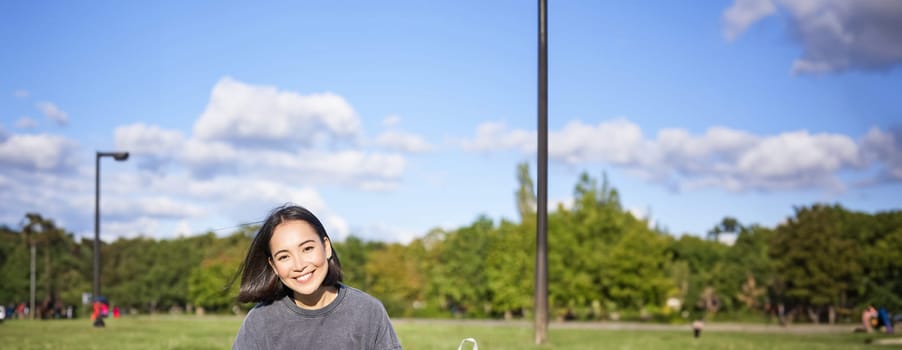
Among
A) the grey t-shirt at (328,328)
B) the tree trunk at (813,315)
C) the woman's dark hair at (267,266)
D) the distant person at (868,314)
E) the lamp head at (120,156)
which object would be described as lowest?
the tree trunk at (813,315)

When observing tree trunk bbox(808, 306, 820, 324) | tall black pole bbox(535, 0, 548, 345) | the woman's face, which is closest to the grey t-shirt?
the woman's face

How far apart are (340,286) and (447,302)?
7351 centimetres

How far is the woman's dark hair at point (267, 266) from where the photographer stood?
4148 millimetres

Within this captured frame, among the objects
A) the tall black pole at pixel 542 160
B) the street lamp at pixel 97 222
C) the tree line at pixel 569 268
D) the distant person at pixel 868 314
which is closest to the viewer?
the distant person at pixel 868 314

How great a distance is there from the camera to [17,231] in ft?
283

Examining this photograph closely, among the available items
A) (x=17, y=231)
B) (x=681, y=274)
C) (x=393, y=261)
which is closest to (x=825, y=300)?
(x=681, y=274)

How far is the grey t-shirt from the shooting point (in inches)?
158

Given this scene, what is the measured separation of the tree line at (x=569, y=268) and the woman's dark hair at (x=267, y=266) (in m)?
37.2

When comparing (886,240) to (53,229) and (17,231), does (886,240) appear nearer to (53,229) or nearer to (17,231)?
(53,229)

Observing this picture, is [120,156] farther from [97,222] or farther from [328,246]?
[328,246]

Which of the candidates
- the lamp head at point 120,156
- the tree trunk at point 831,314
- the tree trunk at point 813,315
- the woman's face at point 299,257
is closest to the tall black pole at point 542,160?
the woman's face at point 299,257

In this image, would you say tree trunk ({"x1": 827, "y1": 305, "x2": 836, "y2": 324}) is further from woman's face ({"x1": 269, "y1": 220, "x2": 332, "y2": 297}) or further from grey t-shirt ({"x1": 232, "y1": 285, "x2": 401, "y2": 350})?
woman's face ({"x1": 269, "y1": 220, "x2": 332, "y2": 297})

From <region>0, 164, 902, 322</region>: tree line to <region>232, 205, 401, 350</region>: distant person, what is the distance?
37322 millimetres

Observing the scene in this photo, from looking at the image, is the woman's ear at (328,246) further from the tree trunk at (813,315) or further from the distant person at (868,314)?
the tree trunk at (813,315)
